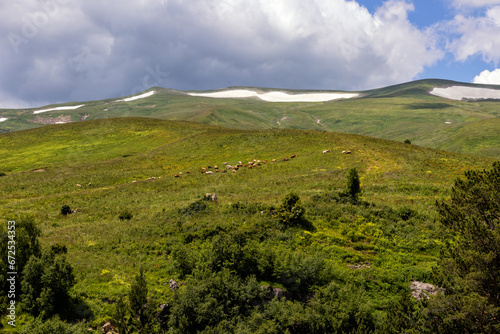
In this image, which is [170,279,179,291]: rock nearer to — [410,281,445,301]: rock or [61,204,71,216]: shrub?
[410,281,445,301]: rock

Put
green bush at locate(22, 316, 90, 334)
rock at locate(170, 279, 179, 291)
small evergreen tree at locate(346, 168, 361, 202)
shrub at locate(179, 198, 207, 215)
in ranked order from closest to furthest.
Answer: green bush at locate(22, 316, 90, 334), rock at locate(170, 279, 179, 291), shrub at locate(179, 198, 207, 215), small evergreen tree at locate(346, 168, 361, 202)

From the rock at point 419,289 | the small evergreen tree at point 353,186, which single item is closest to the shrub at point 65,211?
the small evergreen tree at point 353,186

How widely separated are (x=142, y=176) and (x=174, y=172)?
675 centimetres

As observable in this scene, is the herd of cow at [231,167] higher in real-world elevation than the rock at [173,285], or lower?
higher

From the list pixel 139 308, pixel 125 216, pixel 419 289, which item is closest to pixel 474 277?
pixel 419 289

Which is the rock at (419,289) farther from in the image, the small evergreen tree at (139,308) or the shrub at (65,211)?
the shrub at (65,211)

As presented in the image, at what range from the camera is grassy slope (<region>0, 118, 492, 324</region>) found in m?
20.0

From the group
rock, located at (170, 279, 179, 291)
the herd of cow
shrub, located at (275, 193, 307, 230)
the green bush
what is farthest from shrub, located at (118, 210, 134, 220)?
the herd of cow

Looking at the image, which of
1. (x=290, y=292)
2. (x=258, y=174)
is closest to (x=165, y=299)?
(x=290, y=292)

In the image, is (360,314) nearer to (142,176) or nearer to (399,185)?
(399,185)

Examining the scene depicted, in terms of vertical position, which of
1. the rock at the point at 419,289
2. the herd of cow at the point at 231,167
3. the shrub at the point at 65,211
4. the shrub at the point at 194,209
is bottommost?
the rock at the point at 419,289

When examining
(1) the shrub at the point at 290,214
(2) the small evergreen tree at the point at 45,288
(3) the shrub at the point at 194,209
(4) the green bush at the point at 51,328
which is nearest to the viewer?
(4) the green bush at the point at 51,328

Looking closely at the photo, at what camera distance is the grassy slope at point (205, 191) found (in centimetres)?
2002

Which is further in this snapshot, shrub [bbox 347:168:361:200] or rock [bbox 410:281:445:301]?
shrub [bbox 347:168:361:200]
